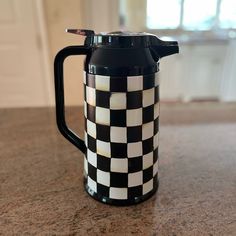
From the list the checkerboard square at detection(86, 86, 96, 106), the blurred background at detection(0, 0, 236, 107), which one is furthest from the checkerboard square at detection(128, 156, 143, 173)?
the blurred background at detection(0, 0, 236, 107)

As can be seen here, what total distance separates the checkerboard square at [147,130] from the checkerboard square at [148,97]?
3 centimetres

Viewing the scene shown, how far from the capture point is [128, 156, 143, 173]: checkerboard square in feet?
1.36

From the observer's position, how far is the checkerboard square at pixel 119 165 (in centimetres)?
41

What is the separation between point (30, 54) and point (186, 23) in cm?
180

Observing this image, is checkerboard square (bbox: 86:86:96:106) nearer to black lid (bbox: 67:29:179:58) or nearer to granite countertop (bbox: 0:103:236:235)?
black lid (bbox: 67:29:179:58)

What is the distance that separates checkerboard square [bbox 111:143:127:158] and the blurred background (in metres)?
1.49

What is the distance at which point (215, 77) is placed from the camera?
10.1 ft

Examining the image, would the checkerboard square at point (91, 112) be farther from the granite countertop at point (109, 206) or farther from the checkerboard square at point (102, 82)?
the granite countertop at point (109, 206)

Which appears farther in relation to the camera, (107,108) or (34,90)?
(34,90)

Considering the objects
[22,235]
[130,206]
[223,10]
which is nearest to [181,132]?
[130,206]

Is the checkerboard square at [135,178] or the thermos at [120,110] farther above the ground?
the thermos at [120,110]

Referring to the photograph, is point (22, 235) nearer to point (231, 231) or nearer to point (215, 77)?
point (231, 231)

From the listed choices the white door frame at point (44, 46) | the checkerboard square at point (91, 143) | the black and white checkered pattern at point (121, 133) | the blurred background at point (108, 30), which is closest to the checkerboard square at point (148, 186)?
the black and white checkered pattern at point (121, 133)

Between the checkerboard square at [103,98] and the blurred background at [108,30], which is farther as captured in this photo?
the blurred background at [108,30]
